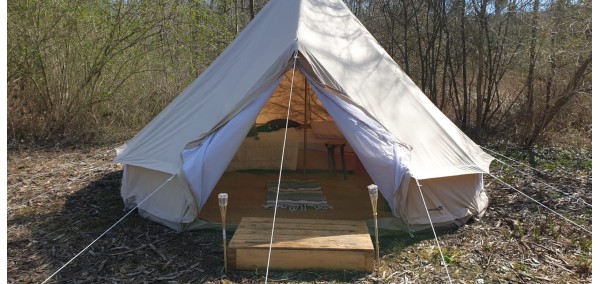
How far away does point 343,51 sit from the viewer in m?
4.19

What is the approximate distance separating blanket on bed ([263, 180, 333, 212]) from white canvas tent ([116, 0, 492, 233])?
0.88 meters

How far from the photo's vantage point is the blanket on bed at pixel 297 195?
4.32 m

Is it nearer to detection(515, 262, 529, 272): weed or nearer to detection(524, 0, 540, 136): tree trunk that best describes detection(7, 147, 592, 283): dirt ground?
detection(515, 262, 529, 272): weed

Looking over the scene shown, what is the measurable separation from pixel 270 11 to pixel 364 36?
3.08 feet

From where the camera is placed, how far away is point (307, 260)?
308cm

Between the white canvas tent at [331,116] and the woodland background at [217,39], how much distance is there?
3.00 m

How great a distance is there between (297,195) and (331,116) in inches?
47.1

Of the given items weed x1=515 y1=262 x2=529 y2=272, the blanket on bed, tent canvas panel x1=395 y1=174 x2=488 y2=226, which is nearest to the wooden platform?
tent canvas panel x1=395 y1=174 x2=488 y2=226

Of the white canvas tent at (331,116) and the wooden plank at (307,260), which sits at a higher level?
the white canvas tent at (331,116)

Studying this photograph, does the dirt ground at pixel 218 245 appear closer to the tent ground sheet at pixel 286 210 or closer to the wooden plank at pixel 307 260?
the wooden plank at pixel 307 260

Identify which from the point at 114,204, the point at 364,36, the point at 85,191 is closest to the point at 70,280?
the point at 114,204

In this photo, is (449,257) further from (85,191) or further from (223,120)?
(85,191)

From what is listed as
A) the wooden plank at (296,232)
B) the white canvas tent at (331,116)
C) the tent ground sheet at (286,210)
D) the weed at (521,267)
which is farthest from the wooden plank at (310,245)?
the weed at (521,267)

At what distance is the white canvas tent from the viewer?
11.7 ft
